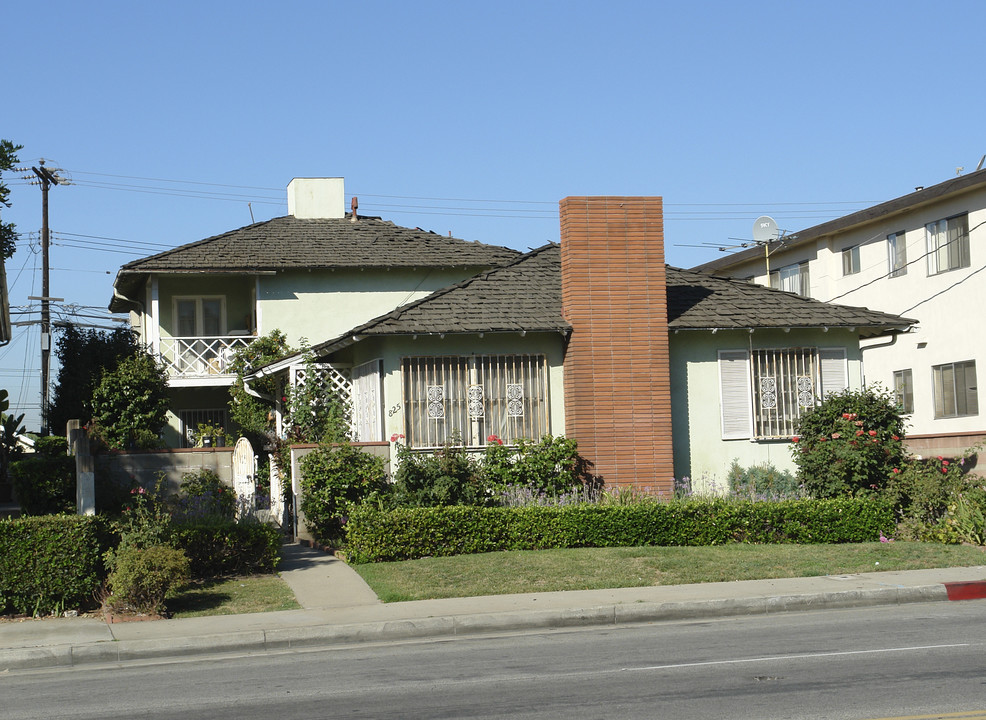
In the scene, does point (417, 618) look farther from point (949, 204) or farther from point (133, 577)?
point (949, 204)

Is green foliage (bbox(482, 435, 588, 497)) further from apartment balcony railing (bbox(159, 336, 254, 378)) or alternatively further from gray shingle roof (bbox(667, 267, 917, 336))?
apartment balcony railing (bbox(159, 336, 254, 378))

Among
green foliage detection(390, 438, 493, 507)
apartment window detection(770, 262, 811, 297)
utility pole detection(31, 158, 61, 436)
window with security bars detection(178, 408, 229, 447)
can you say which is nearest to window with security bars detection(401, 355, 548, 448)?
green foliage detection(390, 438, 493, 507)

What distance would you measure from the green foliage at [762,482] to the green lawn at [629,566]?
8.83 feet

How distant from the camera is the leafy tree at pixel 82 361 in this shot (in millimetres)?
25734

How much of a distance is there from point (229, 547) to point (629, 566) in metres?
5.50

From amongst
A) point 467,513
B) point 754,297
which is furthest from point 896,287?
point 467,513

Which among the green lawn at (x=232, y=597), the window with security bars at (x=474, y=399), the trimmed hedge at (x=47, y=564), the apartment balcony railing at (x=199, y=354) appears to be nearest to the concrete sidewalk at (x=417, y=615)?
the green lawn at (x=232, y=597)

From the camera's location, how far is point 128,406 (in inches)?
960

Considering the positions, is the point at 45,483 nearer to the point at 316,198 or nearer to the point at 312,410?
the point at 312,410

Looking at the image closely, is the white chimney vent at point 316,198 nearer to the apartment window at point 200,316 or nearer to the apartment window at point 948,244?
the apartment window at point 200,316

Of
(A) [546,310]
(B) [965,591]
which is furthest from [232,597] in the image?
(B) [965,591]

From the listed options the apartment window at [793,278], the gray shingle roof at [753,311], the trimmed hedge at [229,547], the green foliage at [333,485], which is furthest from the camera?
the apartment window at [793,278]

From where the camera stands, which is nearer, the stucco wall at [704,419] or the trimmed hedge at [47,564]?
the trimmed hedge at [47,564]

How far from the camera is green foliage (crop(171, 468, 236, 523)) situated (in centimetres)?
1568
